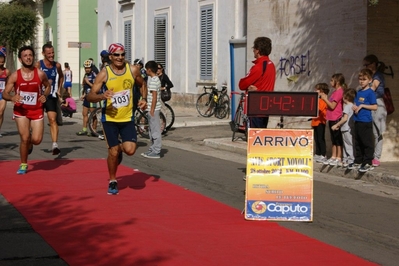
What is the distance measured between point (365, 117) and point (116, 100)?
4.38m

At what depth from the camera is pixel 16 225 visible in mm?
8758

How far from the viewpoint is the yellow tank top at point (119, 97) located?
419 inches

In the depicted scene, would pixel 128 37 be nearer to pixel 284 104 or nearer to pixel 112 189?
pixel 112 189

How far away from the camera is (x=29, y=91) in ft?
41.2

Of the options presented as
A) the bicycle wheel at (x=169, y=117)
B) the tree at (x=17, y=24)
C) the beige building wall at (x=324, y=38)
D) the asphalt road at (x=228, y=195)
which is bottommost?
the asphalt road at (x=228, y=195)

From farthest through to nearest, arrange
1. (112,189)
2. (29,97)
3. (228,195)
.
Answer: (29,97) < (228,195) < (112,189)

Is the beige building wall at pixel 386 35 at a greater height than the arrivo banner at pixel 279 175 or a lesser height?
greater

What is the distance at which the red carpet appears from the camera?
24.4 feet

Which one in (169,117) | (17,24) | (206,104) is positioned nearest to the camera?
(169,117)

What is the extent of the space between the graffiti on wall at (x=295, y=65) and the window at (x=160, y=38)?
13.4 meters

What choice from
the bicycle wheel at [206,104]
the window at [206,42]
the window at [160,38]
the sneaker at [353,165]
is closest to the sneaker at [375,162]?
the sneaker at [353,165]

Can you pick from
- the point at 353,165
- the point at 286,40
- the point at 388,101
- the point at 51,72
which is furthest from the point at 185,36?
the point at 353,165

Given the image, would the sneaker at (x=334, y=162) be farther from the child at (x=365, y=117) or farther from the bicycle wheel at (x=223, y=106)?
the bicycle wheel at (x=223, y=106)

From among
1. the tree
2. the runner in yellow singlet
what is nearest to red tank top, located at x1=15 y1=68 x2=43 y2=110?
the runner in yellow singlet
